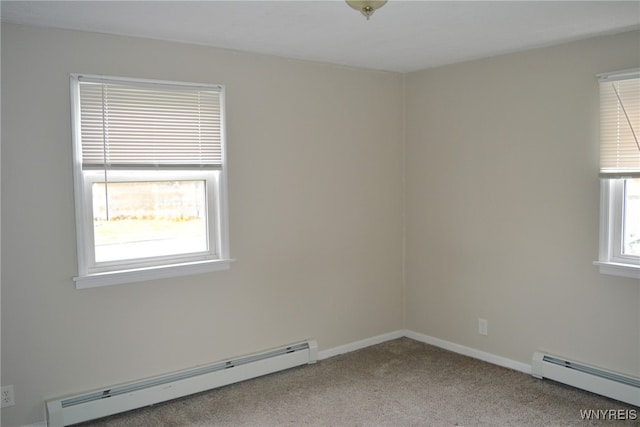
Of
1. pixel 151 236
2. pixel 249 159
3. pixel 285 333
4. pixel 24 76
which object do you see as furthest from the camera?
pixel 285 333

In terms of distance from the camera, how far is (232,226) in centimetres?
372

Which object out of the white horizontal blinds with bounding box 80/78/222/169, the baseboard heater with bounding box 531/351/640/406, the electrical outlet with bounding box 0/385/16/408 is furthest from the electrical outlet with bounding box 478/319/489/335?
the electrical outlet with bounding box 0/385/16/408

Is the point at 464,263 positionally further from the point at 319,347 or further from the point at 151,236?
the point at 151,236

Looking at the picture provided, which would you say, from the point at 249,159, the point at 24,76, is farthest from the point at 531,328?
the point at 24,76

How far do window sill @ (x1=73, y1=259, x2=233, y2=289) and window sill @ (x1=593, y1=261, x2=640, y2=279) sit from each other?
2455 mm

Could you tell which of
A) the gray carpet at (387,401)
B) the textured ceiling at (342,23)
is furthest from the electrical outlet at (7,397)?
the textured ceiling at (342,23)

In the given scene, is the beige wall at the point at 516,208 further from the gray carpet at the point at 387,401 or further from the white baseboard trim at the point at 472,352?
the gray carpet at the point at 387,401

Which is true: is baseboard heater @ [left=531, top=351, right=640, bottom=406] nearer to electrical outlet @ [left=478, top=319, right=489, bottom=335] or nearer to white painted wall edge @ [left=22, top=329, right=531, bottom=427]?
white painted wall edge @ [left=22, top=329, right=531, bottom=427]

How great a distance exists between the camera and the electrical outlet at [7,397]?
2.95m

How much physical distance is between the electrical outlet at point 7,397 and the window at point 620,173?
3.62 metres

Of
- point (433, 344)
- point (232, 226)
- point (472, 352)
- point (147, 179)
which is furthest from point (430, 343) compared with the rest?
→ point (147, 179)

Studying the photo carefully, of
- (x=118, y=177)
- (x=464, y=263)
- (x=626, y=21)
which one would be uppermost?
(x=626, y=21)

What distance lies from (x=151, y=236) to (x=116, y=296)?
45 centimetres

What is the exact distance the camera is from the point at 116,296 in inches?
129
